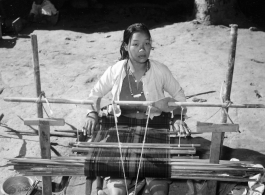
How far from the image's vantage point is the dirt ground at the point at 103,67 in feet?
13.6

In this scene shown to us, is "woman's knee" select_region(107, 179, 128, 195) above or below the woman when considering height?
below

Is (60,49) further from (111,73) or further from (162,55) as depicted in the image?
(111,73)

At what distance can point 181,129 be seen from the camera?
115 inches

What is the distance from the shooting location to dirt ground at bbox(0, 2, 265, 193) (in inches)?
163

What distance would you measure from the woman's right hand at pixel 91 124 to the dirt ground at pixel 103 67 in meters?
0.89

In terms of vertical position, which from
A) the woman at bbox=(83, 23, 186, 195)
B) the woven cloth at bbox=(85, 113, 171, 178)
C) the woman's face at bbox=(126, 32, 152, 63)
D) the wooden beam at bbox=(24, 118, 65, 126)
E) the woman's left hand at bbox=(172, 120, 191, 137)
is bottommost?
the woven cloth at bbox=(85, 113, 171, 178)

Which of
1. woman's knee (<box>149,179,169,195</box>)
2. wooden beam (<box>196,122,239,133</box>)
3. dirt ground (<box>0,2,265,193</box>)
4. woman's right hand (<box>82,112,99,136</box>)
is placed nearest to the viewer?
wooden beam (<box>196,122,239,133</box>)

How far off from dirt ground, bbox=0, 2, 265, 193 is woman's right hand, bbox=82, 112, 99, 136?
887 mm

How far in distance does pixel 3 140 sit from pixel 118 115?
70.5 inches

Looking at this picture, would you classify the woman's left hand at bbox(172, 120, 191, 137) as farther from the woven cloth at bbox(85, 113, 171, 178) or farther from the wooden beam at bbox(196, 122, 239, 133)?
the wooden beam at bbox(196, 122, 239, 133)

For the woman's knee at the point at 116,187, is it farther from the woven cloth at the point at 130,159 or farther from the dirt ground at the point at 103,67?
the dirt ground at the point at 103,67

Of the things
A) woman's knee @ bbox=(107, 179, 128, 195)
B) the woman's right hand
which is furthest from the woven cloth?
woman's knee @ bbox=(107, 179, 128, 195)

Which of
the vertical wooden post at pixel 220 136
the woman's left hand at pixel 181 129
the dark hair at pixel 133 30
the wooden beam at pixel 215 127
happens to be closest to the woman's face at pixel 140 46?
the dark hair at pixel 133 30

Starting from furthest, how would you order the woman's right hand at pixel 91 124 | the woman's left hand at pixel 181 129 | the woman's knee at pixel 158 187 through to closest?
the woman's right hand at pixel 91 124 < the woman's left hand at pixel 181 129 < the woman's knee at pixel 158 187
